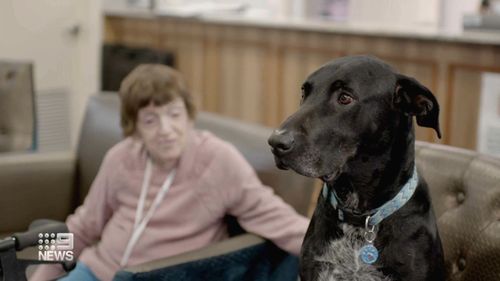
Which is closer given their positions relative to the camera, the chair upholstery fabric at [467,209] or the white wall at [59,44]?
the chair upholstery fabric at [467,209]

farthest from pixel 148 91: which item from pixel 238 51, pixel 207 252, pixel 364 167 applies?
pixel 238 51

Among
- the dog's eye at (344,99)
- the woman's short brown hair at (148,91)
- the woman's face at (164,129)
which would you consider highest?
the dog's eye at (344,99)

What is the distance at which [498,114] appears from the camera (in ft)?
9.12

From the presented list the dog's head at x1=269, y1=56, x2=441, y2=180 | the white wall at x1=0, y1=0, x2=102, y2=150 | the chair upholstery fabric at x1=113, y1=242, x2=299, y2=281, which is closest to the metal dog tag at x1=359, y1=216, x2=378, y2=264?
the dog's head at x1=269, y1=56, x2=441, y2=180

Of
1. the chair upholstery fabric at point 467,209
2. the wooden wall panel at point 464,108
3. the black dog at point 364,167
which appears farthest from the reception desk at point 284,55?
the black dog at point 364,167

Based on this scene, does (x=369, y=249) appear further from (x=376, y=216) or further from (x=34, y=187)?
(x=34, y=187)

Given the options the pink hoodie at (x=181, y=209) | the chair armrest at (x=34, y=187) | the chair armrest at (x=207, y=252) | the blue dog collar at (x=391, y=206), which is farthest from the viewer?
the chair armrest at (x=34, y=187)

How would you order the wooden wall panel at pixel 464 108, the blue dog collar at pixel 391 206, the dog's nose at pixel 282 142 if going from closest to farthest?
the dog's nose at pixel 282 142 → the blue dog collar at pixel 391 206 → the wooden wall panel at pixel 464 108

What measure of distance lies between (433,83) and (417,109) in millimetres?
1770

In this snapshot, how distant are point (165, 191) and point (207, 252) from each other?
329 mm

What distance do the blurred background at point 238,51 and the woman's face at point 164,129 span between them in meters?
1.22

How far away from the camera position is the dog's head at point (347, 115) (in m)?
1.24

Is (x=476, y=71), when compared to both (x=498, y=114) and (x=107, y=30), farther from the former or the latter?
(x=107, y=30)

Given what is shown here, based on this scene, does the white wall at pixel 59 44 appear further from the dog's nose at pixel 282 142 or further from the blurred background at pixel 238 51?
the dog's nose at pixel 282 142
